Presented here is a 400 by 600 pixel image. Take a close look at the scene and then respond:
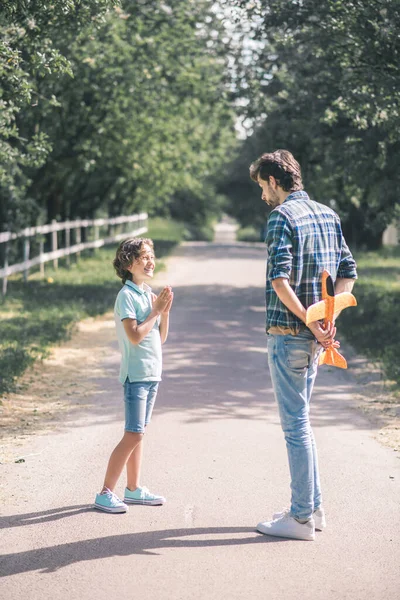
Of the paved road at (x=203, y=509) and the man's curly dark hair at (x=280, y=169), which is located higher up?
the man's curly dark hair at (x=280, y=169)

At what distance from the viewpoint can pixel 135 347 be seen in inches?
214

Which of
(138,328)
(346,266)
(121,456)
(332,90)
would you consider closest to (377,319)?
(332,90)

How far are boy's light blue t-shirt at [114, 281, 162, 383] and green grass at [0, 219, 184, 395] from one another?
12.0ft

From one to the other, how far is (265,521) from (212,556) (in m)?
0.65

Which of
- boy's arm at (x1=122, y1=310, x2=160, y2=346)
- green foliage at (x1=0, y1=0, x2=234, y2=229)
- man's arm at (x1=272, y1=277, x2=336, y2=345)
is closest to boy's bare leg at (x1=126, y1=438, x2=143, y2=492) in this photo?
boy's arm at (x1=122, y1=310, x2=160, y2=346)

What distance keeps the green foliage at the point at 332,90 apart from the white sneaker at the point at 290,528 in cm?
661

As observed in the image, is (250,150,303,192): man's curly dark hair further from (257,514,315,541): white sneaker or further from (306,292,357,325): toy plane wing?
(257,514,315,541): white sneaker

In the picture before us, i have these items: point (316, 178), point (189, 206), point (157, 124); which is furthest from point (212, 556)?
point (189, 206)

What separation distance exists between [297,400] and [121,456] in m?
1.15

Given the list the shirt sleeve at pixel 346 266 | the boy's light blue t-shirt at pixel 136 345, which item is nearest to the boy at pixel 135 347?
the boy's light blue t-shirt at pixel 136 345

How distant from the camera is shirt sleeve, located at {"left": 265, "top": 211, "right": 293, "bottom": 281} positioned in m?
4.84

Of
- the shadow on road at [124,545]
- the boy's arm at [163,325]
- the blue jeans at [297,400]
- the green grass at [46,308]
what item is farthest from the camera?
the green grass at [46,308]

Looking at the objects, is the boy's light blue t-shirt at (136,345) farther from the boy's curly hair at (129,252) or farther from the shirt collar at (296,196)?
the shirt collar at (296,196)

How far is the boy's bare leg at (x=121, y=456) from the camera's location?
5.49 m
